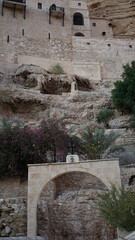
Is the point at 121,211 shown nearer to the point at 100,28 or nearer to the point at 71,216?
the point at 71,216

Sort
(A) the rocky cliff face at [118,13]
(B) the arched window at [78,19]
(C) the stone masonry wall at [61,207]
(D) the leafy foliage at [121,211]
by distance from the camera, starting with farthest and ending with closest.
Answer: (A) the rocky cliff face at [118,13] → (B) the arched window at [78,19] → (C) the stone masonry wall at [61,207] → (D) the leafy foliage at [121,211]

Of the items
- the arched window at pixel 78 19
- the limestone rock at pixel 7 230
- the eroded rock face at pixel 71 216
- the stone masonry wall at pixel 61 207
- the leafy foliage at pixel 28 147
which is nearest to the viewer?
the limestone rock at pixel 7 230

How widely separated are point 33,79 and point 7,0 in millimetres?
10387

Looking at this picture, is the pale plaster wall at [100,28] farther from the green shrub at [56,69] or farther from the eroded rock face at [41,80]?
the eroded rock face at [41,80]

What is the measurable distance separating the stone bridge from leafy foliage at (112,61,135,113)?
8733mm

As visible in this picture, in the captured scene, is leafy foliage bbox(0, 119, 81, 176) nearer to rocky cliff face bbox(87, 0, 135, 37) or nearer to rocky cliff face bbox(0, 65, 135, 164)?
rocky cliff face bbox(0, 65, 135, 164)

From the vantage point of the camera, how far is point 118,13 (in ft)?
103

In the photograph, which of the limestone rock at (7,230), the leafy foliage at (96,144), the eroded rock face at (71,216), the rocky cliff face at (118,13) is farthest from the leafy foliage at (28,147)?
the rocky cliff face at (118,13)

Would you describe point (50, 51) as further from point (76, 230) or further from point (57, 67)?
point (76, 230)

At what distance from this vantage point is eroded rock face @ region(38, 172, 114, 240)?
878 cm

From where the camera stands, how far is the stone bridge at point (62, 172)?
794 centimetres

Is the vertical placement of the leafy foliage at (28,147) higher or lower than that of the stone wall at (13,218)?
higher

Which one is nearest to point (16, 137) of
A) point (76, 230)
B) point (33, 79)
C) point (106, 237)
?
point (76, 230)

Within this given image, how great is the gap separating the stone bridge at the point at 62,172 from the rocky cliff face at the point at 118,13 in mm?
25442
